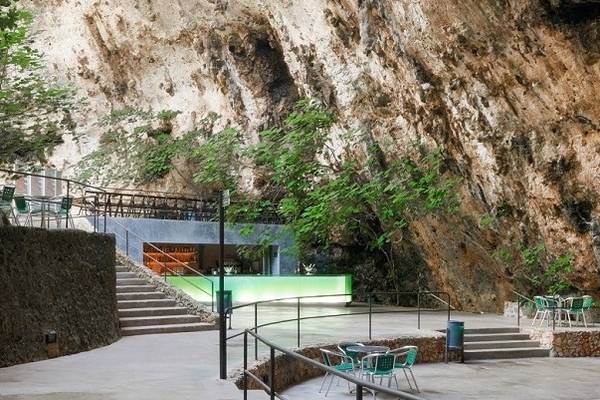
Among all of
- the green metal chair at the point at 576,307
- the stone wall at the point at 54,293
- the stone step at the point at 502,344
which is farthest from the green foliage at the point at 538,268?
the stone wall at the point at 54,293

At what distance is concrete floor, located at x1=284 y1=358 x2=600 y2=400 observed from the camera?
39.2ft

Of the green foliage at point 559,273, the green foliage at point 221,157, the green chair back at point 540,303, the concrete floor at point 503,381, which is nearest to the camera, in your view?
the concrete floor at point 503,381

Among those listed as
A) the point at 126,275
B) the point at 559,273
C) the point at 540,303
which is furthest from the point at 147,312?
the point at 559,273

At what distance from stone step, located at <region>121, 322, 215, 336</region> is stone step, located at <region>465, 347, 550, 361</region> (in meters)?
5.15

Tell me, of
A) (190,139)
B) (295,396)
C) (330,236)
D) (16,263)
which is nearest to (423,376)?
(295,396)

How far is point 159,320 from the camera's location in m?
15.0

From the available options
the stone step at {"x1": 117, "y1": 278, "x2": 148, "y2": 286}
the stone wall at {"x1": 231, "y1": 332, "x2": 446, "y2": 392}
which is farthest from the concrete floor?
the stone step at {"x1": 117, "y1": 278, "x2": 148, "y2": 286}

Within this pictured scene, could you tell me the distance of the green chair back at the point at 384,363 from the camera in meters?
11.2

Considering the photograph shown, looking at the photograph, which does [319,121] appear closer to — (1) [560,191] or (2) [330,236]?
(2) [330,236]

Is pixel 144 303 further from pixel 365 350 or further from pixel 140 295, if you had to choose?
pixel 365 350

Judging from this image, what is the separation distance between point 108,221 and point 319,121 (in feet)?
22.1

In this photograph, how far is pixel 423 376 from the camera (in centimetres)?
1383

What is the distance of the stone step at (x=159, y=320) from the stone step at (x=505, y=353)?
542 cm

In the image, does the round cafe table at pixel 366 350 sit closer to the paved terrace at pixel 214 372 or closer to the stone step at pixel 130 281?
the paved terrace at pixel 214 372
